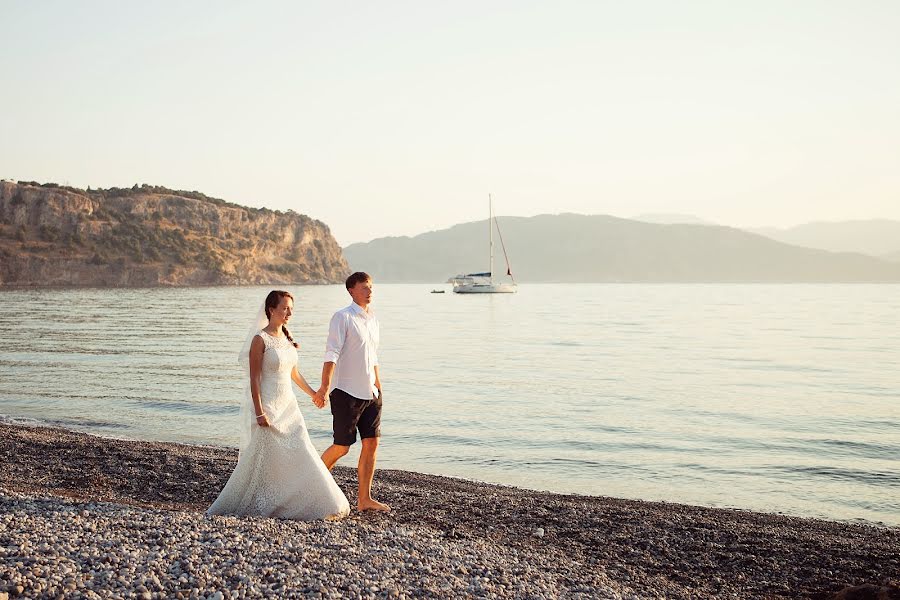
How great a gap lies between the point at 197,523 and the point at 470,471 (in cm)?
687

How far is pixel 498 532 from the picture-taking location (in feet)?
26.9

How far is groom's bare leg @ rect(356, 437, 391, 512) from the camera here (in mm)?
7934

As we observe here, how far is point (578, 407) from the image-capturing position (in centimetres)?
1942

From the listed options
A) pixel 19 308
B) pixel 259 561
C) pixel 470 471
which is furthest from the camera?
pixel 19 308

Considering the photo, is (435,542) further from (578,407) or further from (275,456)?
(578,407)

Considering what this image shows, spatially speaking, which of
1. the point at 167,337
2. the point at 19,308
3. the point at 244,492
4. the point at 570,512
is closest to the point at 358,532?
the point at 244,492

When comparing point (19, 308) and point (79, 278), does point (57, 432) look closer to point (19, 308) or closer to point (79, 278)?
point (19, 308)

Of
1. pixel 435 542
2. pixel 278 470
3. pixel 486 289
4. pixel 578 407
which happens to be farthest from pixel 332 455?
pixel 486 289

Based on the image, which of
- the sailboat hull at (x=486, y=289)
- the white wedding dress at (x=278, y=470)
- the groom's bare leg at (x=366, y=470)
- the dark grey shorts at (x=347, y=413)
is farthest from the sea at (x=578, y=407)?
the sailboat hull at (x=486, y=289)

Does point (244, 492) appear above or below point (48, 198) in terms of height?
below

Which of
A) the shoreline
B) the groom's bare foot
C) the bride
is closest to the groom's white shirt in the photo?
the bride

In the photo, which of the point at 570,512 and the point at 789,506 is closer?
the point at 570,512

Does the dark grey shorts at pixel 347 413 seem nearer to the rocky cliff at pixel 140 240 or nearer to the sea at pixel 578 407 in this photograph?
the sea at pixel 578 407

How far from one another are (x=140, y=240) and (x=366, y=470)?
146711 mm
